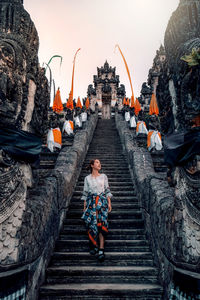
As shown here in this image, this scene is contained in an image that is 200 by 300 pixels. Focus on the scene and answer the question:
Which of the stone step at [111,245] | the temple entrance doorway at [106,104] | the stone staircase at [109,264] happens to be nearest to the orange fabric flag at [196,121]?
the stone staircase at [109,264]

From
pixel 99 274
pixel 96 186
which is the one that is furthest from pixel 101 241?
pixel 96 186

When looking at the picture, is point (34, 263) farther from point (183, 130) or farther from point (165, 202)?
point (183, 130)

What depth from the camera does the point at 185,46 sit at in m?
2.97

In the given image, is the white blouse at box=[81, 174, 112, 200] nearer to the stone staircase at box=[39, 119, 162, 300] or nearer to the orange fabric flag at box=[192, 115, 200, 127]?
the stone staircase at box=[39, 119, 162, 300]

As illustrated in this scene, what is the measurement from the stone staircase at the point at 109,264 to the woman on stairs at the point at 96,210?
8.9 inches

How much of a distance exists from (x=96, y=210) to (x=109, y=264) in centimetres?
92

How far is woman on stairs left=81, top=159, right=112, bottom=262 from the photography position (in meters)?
3.78

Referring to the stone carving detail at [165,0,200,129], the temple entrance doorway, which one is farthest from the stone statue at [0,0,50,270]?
the temple entrance doorway

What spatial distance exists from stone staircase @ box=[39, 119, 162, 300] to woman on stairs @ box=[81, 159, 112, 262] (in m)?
0.23

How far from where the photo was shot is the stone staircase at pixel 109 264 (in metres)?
3.07

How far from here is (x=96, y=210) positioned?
153 inches

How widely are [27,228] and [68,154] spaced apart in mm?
3561

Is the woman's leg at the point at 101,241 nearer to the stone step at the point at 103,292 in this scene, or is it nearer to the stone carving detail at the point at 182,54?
the stone step at the point at 103,292

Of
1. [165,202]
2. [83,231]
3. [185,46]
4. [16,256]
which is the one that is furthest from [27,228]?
[185,46]
